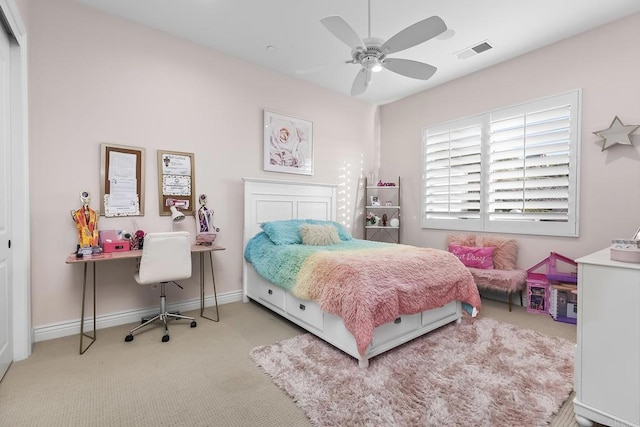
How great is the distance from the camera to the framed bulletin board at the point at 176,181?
3.08 meters

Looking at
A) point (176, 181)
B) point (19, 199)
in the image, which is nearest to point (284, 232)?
point (176, 181)

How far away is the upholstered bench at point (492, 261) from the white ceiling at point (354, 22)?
7.39 ft

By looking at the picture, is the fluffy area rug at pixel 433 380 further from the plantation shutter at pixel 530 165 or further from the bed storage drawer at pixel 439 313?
the plantation shutter at pixel 530 165

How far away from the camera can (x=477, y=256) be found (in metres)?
3.65

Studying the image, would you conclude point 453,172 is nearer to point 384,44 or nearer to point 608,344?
point 384,44

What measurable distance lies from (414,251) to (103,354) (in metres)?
2.73

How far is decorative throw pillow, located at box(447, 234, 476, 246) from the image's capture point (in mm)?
3910

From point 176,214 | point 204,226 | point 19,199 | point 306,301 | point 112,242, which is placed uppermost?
point 19,199

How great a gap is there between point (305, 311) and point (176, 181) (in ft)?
6.37

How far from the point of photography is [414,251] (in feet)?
9.27

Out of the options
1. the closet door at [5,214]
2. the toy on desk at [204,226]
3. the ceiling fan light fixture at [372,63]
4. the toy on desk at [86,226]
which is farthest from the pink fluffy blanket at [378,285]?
the closet door at [5,214]

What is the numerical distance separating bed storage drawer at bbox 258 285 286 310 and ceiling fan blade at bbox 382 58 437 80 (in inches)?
87.3

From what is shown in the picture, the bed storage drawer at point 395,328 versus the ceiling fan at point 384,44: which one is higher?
the ceiling fan at point 384,44

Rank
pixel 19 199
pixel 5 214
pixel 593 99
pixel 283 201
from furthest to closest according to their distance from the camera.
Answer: pixel 283 201, pixel 593 99, pixel 19 199, pixel 5 214
